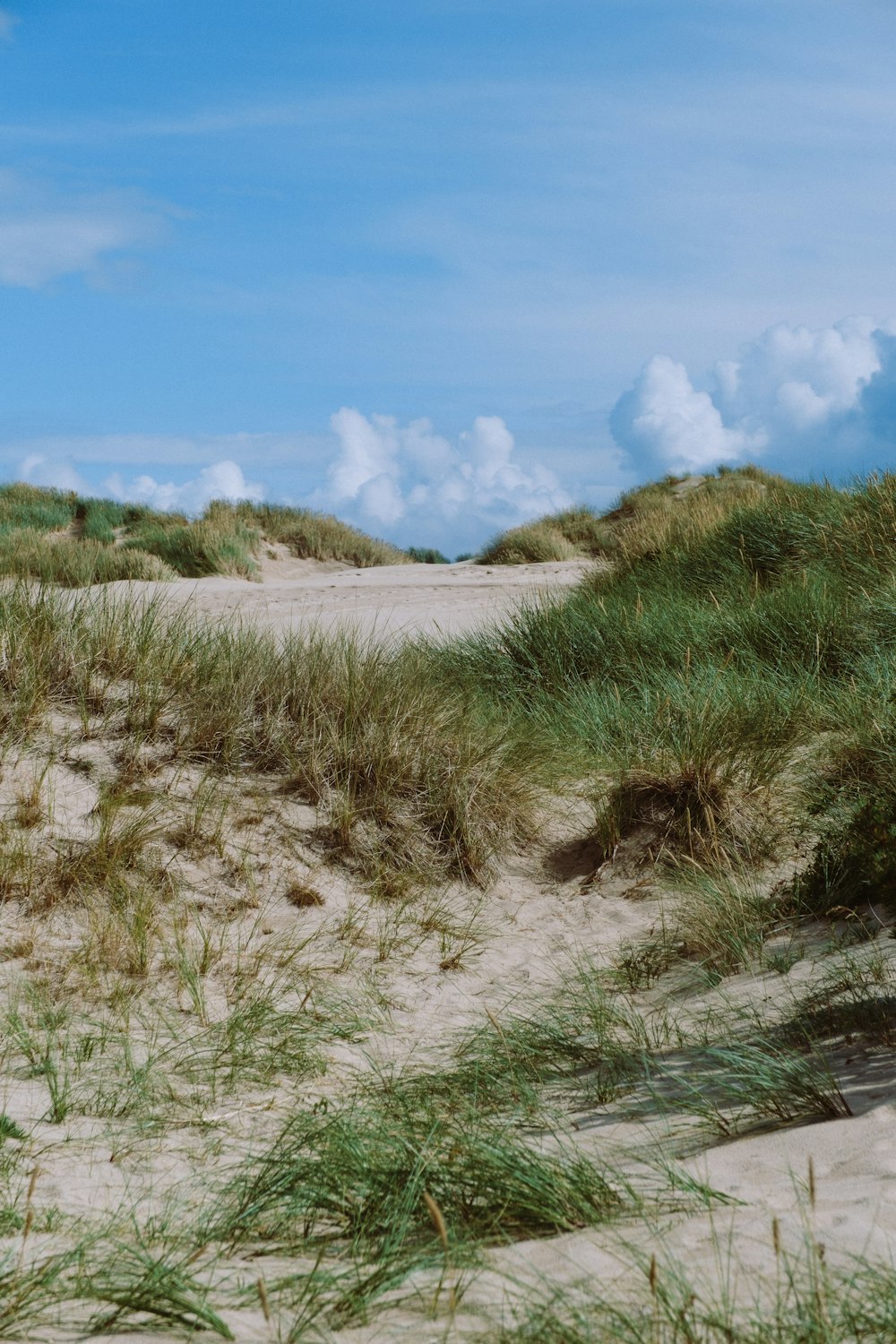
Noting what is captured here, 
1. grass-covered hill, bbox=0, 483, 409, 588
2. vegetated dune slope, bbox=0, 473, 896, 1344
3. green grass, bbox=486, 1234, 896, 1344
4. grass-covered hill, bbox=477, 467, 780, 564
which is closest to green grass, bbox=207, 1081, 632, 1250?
vegetated dune slope, bbox=0, 473, 896, 1344

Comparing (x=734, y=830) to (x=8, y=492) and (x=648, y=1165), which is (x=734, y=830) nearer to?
(x=648, y=1165)

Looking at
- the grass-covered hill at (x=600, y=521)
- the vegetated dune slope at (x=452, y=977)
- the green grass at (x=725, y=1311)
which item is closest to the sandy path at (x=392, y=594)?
the grass-covered hill at (x=600, y=521)

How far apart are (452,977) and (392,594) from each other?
9.93 m

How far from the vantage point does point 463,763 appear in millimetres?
5637

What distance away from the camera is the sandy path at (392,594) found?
10805 mm

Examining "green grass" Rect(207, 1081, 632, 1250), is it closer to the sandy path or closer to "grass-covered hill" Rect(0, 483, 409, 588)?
the sandy path

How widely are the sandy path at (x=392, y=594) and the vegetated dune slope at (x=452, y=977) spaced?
8.35ft

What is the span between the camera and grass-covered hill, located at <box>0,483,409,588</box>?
46.9 ft

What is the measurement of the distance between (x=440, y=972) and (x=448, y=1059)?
0.93 metres

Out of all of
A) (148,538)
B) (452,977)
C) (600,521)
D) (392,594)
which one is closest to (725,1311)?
(452,977)

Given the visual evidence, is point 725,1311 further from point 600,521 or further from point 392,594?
point 600,521

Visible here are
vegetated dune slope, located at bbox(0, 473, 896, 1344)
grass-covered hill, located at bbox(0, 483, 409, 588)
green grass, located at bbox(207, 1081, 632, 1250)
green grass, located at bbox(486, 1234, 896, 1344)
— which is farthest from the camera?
grass-covered hill, located at bbox(0, 483, 409, 588)

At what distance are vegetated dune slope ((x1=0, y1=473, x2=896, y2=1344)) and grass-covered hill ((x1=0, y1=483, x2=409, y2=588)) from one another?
7.38 metres

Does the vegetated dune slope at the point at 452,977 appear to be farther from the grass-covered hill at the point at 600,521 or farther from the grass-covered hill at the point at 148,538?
the grass-covered hill at the point at 600,521
